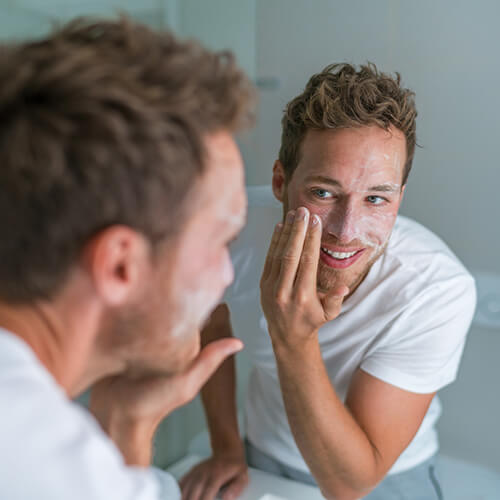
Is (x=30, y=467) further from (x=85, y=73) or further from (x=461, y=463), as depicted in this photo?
(x=461, y=463)

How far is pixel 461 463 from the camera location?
1.18 metres

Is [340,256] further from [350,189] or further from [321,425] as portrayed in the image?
[321,425]

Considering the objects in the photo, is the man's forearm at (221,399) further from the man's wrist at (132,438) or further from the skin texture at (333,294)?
the man's wrist at (132,438)

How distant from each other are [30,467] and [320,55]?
2.76ft

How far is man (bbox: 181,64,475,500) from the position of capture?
752mm

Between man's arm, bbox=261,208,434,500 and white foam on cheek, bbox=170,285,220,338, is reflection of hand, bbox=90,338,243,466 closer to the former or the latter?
white foam on cheek, bbox=170,285,220,338

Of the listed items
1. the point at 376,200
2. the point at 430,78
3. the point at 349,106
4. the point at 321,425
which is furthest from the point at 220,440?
the point at 430,78

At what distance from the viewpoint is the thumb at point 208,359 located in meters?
0.56

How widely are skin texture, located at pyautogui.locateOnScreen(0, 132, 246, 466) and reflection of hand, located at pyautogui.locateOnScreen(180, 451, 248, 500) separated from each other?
0.51 metres

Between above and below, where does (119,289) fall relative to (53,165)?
below

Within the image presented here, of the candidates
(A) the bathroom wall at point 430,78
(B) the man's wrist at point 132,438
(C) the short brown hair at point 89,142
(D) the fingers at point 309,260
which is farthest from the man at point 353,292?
(C) the short brown hair at point 89,142

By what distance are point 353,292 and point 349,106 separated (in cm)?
31

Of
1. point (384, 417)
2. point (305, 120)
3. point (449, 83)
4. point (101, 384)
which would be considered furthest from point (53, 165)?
point (449, 83)

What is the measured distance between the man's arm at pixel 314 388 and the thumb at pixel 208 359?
194 millimetres
